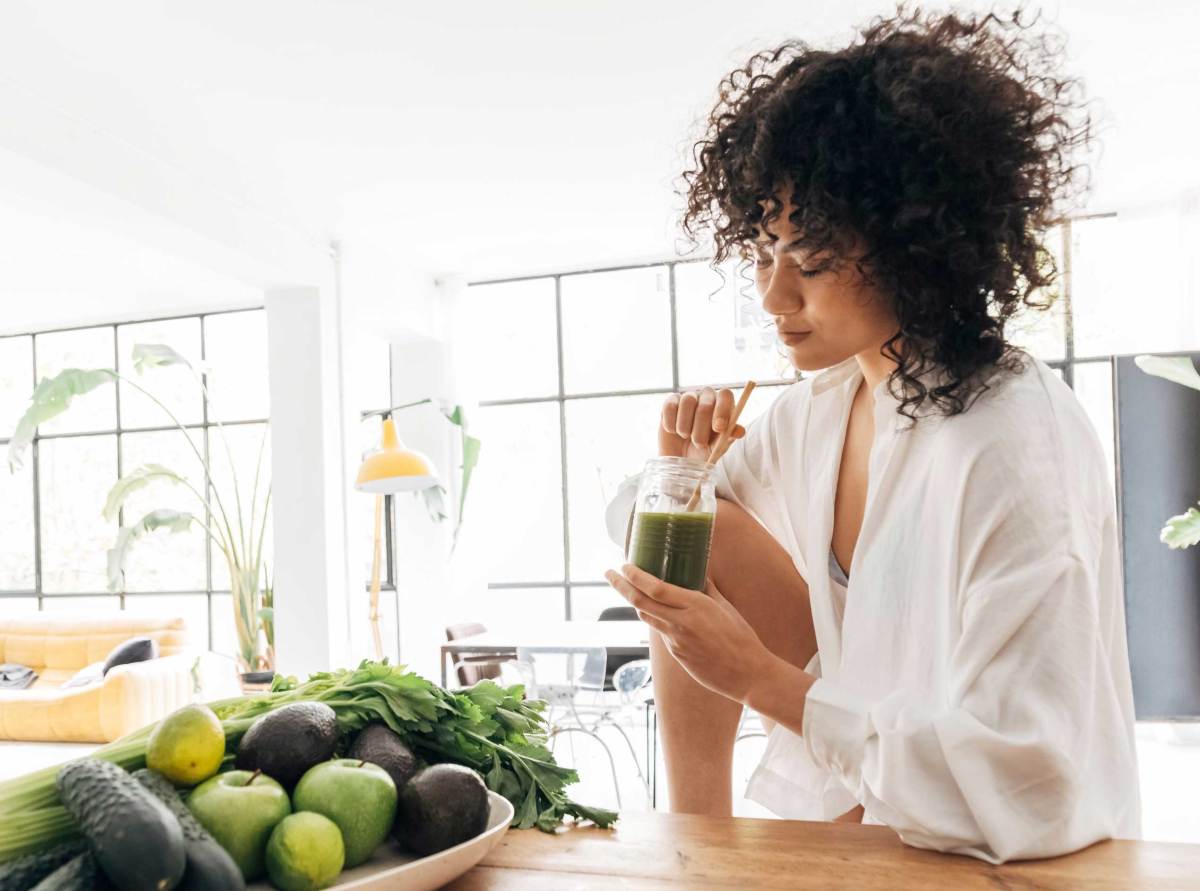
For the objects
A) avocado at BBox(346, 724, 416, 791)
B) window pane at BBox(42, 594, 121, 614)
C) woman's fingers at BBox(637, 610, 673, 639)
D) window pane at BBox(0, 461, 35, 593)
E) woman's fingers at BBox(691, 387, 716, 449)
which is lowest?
window pane at BBox(42, 594, 121, 614)

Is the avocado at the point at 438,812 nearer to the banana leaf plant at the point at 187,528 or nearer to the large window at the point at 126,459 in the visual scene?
the banana leaf plant at the point at 187,528

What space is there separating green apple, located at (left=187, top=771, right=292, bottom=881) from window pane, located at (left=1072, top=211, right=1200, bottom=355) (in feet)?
21.2

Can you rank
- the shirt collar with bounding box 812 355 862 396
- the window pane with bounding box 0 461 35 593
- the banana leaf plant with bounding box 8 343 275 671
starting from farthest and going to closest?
1. the window pane with bounding box 0 461 35 593
2. the banana leaf plant with bounding box 8 343 275 671
3. the shirt collar with bounding box 812 355 862 396

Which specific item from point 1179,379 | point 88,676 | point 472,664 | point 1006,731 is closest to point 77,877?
point 1006,731

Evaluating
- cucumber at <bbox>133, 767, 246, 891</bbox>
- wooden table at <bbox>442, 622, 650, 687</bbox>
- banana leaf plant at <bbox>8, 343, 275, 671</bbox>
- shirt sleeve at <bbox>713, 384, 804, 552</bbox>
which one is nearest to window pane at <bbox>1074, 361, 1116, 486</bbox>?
wooden table at <bbox>442, 622, 650, 687</bbox>

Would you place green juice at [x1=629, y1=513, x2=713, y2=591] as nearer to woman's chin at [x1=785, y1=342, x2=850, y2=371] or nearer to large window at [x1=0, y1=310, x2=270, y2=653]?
woman's chin at [x1=785, y1=342, x2=850, y2=371]

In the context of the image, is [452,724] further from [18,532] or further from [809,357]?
[18,532]

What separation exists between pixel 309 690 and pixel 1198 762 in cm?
626

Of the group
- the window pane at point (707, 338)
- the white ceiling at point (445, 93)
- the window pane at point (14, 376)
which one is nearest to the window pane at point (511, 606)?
the window pane at point (707, 338)

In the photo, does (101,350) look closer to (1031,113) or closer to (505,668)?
(505,668)

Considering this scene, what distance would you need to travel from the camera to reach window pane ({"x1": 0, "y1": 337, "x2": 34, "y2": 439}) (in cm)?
916

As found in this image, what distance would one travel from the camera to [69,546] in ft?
29.1

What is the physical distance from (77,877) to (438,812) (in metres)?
0.27

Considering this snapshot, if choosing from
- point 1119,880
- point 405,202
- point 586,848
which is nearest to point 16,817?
point 586,848
